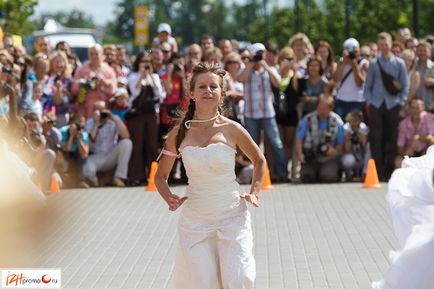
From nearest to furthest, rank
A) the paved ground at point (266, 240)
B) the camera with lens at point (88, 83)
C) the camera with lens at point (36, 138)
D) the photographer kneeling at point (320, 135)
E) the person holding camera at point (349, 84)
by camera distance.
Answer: the paved ground at point (266, 240) < the camera with lens at point (36, 138) < the photographer kneeling at point (320, 135) < the camera with lens at point (88, 83) < the person holding camera at point (349, 84)

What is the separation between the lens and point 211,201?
852 cm

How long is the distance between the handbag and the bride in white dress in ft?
37.4

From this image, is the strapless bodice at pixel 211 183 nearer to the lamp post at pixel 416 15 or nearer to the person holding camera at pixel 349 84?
the person holding camera at pixel 349 84

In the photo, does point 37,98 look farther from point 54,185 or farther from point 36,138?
point 54,185

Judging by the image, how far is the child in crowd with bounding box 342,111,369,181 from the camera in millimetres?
19922

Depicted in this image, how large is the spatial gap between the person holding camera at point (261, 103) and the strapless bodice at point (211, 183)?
11.3 meters

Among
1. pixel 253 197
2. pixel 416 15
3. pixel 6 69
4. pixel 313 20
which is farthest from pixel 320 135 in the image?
pixel 313 20

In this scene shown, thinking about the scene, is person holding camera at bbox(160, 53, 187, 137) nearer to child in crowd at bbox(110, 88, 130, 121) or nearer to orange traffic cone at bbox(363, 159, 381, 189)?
child in crowd at bbox(110, 88, 130, 121)

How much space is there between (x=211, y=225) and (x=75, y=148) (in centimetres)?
1141

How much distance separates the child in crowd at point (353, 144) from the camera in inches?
784

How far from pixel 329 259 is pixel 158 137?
8340 mm

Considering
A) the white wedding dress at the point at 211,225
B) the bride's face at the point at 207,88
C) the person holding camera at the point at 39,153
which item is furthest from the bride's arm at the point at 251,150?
the person holding camera at the point at 39,153

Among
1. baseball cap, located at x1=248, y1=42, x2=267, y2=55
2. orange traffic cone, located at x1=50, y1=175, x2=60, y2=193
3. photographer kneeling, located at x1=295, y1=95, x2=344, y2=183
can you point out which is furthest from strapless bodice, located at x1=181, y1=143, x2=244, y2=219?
photographer kneeling, located at x1=295, y1=95, x2=344, y2=183

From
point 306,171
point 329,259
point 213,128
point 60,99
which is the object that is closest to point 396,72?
point 306,171
